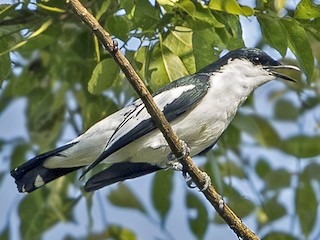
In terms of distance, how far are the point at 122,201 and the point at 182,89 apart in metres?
1.18

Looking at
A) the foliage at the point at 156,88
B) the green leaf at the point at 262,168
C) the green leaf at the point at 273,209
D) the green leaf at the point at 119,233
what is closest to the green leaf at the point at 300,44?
the foliage at the point at 156,88

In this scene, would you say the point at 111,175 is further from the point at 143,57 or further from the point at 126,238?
the point at 126,238

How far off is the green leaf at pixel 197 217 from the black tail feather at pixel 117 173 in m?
0.65

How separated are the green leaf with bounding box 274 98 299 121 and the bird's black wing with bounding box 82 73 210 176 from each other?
1427mm

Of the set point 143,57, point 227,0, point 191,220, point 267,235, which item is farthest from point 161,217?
point 227,0

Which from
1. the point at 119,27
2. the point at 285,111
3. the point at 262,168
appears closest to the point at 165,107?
the point at 119,27

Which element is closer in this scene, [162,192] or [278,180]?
[162,192]

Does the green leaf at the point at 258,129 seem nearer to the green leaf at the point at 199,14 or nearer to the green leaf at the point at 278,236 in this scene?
the green leaf at the point at 278,236

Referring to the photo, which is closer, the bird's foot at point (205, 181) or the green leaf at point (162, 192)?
the bird's foot at point (205, 181)

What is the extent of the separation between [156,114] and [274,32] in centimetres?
39

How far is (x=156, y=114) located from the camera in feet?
7.27

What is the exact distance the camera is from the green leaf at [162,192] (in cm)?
341

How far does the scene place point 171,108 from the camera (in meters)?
2.66

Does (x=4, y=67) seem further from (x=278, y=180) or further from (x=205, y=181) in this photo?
(x=278, y=180)
